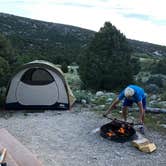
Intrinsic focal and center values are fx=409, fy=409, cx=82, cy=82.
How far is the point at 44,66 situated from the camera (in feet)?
39.6

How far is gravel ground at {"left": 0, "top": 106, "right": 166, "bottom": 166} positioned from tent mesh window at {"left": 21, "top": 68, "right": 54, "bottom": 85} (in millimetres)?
1318

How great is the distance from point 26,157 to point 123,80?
1044 centimetres

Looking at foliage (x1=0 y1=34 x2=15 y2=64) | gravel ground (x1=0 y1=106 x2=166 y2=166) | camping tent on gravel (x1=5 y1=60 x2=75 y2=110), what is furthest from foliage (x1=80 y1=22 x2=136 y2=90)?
gravel ground (x1=0 y1=106 x2=166 y2=166)

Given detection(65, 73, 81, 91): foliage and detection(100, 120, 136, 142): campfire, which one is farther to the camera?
detection(65, 73, 81, 91): foliage

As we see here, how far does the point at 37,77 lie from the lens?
40.2 ft

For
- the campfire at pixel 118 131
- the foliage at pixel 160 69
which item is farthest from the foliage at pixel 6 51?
the foliage at pixel 160 69

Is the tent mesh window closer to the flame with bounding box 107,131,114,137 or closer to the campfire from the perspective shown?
the campfire

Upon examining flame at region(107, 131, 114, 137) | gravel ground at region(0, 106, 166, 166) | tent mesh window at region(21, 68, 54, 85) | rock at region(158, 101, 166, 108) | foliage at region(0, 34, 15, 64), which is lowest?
gravel ground at region(0, 106, 166, 166)

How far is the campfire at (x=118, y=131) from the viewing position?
853 cm

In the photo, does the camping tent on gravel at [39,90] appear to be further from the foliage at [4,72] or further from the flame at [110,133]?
the flame at [110,133]

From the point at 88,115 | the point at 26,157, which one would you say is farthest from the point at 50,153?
the point at 88,115

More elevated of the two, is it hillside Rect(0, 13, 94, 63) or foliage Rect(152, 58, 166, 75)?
hillside Rect(0, 13, 94, 63)

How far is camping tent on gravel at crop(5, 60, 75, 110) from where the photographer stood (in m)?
12.0

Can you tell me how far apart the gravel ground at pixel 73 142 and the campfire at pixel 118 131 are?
0.13 metres
